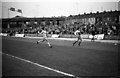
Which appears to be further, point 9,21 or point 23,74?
point 9,21

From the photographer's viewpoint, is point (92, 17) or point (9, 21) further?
point (9, 21)

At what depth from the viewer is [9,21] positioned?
90688 mm

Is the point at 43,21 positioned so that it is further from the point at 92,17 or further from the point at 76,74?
the point at 76,74

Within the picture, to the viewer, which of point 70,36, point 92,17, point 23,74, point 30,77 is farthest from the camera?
point 92,17

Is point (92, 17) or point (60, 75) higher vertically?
point (92, 17)

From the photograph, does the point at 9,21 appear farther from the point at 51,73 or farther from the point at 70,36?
the point at 51,73

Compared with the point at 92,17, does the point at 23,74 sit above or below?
below

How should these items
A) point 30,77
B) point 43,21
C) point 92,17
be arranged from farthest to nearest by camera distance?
1. point 43,21
2. point 92,17
3. point 30,77

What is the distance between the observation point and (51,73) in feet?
19.1

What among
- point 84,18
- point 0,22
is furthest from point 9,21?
point 84,18

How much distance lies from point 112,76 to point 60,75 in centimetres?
186

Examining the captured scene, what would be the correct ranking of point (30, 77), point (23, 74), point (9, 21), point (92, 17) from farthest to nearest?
point (9, 21) → point (92, 17) → point (23, 74) → point (30, 77)

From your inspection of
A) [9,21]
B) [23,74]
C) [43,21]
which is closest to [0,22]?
[9,21]

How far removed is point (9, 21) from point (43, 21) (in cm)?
2283
